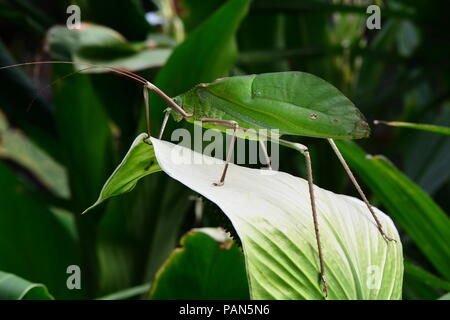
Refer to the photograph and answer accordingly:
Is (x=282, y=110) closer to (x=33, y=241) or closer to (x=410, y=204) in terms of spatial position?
(x=410, y=204)

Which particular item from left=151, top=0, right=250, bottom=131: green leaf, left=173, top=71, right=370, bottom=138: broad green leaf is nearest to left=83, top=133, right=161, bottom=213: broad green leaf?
left=173, top=71, right=370, bottom=138: broad green leaf

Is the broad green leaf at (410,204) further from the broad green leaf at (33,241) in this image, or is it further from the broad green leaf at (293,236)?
the broad green leaf at (33,241)

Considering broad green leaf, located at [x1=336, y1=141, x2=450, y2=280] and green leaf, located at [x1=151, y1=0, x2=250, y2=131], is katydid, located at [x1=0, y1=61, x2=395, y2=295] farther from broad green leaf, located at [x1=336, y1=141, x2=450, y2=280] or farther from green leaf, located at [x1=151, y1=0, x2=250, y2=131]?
green leaf, located at [x1=151, y1=0, x2=250, y2=131]

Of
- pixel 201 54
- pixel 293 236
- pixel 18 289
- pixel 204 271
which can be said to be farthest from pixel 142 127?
pixel 293 236

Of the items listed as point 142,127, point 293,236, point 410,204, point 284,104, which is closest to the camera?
point 293,236

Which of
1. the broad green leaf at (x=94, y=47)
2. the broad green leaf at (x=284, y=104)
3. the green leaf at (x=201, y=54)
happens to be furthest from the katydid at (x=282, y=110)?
the broad green leaf at (x=94, y=47)
